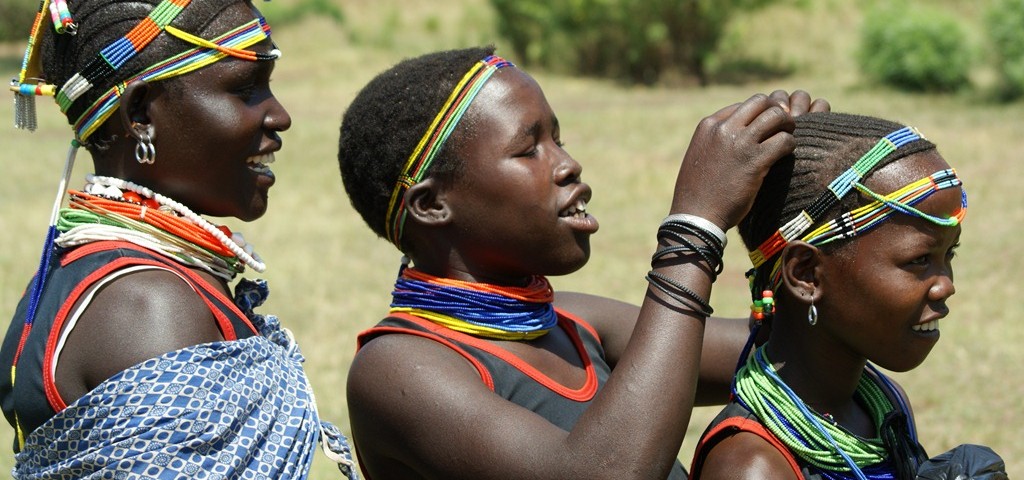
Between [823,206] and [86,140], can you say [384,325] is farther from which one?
[823,206]

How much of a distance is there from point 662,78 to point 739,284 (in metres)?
12.4

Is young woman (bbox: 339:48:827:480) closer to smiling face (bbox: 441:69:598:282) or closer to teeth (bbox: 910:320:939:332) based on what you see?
smiling face (bbox: 441:69:598:282)

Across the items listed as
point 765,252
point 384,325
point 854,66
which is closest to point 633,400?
point 765,252

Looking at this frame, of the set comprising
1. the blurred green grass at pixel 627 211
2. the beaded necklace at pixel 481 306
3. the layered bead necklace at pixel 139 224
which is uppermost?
the blurred green grass at pixel 627 211

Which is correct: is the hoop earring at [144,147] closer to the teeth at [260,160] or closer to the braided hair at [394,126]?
the teeth at [260,160]

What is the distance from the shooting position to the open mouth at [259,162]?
260 centimetres

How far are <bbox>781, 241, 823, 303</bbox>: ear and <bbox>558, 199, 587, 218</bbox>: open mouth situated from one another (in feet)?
1.54

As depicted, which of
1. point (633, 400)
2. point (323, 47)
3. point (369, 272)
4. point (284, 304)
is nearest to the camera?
point (633, 400)

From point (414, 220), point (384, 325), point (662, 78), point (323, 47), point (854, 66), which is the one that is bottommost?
point (384, 325)

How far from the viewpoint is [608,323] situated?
2959mm

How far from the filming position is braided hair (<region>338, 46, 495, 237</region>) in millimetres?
2621

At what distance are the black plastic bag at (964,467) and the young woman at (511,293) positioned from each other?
516mm

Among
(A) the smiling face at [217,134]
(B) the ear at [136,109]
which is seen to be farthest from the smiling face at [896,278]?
(B) the ear at [136,109]

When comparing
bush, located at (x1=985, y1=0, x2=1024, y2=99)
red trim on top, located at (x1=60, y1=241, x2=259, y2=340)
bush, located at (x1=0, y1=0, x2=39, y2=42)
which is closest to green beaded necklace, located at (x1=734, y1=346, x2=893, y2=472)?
red trim on top, located at (x1=60, y1=241, x2=259, y2=340)
